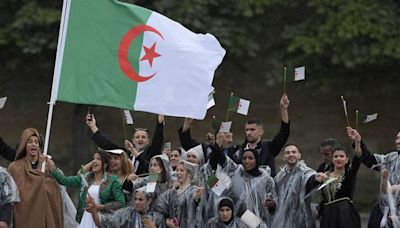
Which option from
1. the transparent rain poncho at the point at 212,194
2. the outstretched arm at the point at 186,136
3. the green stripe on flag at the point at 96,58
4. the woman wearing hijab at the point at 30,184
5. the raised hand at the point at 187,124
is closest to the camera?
the green stripe on flag at the point at 96,58

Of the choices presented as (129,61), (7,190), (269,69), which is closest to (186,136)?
(129,61)

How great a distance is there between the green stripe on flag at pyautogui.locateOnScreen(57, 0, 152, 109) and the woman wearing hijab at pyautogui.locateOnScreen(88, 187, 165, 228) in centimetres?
91

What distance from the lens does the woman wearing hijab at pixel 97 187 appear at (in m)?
11.5

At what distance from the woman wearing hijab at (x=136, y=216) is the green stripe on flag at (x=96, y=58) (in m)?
0.91

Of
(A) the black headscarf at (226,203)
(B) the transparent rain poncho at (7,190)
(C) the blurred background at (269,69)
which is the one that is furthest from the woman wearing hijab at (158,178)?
(C) the blurred background at (269,69)

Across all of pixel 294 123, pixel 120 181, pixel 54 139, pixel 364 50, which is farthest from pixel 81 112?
pixel 120 181

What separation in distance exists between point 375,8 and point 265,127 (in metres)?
2.86

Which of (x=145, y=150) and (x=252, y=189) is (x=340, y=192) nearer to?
(x=252, y=189)

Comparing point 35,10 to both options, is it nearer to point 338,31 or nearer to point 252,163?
point 338,31

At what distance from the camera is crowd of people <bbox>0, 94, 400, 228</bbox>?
11508 mm

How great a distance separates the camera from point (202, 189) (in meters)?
11.7

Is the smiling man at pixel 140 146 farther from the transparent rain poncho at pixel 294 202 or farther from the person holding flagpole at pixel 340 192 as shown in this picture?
the person holding flagpole at pixel 340 192

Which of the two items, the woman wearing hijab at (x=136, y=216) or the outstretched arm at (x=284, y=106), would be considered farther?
the outstretched arm at (x=284, y=106)

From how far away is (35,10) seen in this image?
18.9 metres
